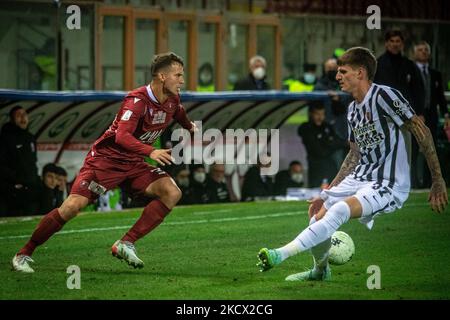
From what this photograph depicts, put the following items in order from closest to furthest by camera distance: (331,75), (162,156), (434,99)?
(162,156) → (434,99) → (331,75)

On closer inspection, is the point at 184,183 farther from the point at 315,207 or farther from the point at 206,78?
the point at 206,78

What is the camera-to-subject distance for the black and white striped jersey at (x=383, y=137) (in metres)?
8.77

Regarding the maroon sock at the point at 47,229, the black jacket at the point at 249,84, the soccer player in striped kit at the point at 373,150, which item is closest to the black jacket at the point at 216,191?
the black jacket at the point at 249,84

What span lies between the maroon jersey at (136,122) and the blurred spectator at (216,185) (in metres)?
6.15

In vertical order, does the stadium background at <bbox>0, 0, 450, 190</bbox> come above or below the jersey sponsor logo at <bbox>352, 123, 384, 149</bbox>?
above

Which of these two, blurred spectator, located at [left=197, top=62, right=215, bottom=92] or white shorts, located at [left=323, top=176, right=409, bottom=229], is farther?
blurred spectator, located at [left=197, top=62, right=215, bottom=92]

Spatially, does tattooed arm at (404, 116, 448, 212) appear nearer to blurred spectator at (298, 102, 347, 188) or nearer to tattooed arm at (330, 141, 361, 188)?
tattooed arm at (330, 141, 361, 188)

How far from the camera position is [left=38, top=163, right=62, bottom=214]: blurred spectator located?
1458cm

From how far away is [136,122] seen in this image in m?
9.66

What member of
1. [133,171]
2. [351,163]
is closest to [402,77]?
[133,171]

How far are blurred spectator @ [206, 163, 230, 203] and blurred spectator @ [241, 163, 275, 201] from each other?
325mm

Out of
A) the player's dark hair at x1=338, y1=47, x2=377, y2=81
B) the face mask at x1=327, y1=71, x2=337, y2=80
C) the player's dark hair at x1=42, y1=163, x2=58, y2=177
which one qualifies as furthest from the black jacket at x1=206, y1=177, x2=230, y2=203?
the player's dark hair at x1=338, y1=47, x2=377, y2=81

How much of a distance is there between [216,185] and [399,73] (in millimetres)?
2931
